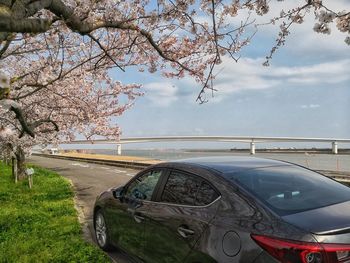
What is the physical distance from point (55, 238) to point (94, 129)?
602 inches

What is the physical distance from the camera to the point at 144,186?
5.87m

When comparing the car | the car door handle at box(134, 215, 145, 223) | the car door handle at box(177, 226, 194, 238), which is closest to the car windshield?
the car

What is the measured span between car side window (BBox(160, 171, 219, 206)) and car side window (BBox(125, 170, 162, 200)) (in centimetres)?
37

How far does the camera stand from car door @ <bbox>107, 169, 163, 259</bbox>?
A: 218 inches

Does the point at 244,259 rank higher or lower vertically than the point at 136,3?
lower

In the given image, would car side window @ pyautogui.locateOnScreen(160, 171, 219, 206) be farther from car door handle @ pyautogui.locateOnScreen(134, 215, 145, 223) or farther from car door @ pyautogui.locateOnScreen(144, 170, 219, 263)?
car door handle @ pyautogui.locateOnScreen(134, 215, 145, 223)

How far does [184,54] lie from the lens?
1191 centimetres

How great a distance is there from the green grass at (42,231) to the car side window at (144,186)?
4.07ft

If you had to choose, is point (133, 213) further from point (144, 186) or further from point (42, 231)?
point (42, 231)

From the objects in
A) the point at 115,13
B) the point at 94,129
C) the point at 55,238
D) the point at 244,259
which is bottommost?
the point at 55,238

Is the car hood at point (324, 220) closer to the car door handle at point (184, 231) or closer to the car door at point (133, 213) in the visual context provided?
the car door handle at point (184, 231)

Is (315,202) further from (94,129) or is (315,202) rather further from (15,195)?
(94,129)

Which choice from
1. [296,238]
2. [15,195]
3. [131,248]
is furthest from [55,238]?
[15,195]

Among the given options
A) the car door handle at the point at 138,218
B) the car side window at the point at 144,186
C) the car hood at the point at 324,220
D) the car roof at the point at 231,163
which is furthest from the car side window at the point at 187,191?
the car hood at the point at 324,220
